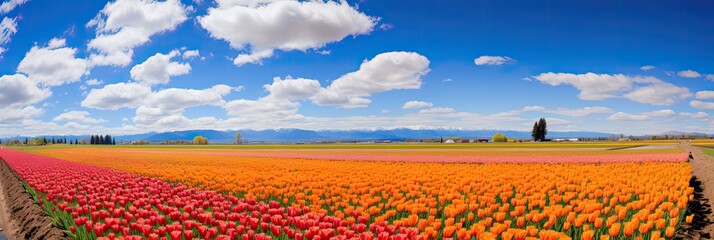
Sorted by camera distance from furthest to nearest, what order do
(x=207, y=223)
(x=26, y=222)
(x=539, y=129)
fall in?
(x=539, y=129)
(x=26, y=222)
(x=207, y=223)

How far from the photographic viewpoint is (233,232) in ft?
21.4

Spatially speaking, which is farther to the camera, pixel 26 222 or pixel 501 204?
pixel 501 204

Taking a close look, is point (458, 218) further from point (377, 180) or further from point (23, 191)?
point (23, 191)

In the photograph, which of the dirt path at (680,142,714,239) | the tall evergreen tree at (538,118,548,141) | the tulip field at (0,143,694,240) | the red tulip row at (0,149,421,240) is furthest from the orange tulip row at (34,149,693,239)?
the tall evergreen tree at (538,118,548,141)

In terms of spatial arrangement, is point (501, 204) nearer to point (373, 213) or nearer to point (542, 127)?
point (373, 213)

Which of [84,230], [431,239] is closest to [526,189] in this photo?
[431,239]

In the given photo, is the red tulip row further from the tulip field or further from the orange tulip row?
the orange tulip row

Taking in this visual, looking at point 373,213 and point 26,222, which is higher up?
point 373,213

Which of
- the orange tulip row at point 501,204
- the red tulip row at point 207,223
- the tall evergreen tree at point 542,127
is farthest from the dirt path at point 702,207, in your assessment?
the tall evergreen tree at point 542,127

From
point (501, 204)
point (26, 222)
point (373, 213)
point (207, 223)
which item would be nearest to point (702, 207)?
point (501, 204)

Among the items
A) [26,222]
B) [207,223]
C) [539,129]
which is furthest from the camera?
[539,129]

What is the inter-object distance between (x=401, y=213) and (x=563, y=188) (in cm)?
519

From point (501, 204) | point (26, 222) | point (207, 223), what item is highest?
point (207, 223)

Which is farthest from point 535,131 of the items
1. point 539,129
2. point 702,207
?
point 702,207
